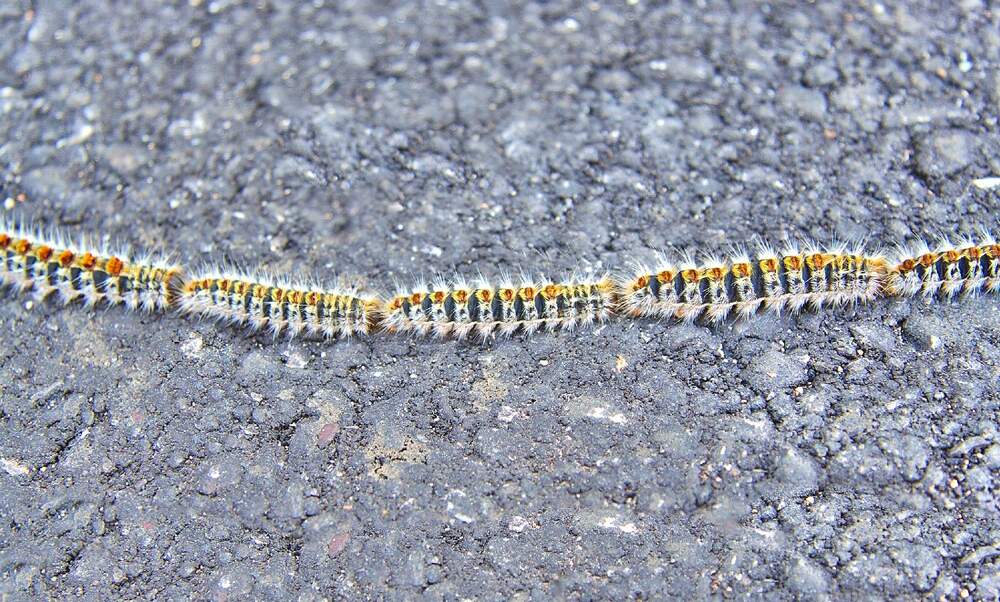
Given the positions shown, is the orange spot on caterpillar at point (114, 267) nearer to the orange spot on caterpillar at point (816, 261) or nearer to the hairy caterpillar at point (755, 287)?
the hairy caterpillar at point (755, 287)

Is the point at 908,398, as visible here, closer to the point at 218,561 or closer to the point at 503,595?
the point at 503,595

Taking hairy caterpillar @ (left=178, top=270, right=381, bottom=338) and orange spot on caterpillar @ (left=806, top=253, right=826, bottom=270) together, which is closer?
orange spot on caterpillar @ (left=806, top=253, right=826, bottom=270)

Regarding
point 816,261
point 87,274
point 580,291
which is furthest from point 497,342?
point 87,274

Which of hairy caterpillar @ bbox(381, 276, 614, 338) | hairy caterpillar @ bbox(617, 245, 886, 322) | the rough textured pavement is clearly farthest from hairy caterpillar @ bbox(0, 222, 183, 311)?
hairy caterpillar @ bbox(617, 245, 886, 322)

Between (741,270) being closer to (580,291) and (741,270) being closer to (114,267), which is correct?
(580,291)

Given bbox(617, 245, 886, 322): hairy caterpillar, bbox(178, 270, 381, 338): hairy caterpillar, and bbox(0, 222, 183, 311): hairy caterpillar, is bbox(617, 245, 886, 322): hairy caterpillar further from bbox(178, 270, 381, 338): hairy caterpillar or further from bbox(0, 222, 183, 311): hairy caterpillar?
bbox(0, 222, 183, 311): hairy caterpillar

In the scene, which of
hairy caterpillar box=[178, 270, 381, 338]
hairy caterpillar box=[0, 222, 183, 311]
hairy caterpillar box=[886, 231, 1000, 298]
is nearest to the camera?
hairy caterpillar box=[886, 231, 1000, 298]
